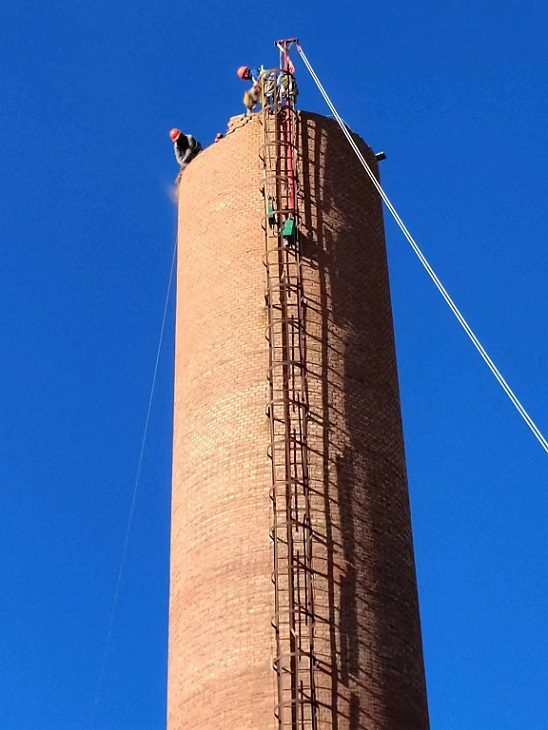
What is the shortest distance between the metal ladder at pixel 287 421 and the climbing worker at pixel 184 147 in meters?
2.23

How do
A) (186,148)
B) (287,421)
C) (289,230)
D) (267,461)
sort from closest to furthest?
(267,461)
(287,421)
(289,230)
(186,148)

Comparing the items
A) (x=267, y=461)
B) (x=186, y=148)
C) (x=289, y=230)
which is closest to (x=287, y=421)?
(x=267, y=461)

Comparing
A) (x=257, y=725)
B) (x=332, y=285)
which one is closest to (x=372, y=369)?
(x=332, y=285)

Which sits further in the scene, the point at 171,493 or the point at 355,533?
the point at 171,493

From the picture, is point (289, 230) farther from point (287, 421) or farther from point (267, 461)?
point (267, 461)

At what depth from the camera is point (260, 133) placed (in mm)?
26328

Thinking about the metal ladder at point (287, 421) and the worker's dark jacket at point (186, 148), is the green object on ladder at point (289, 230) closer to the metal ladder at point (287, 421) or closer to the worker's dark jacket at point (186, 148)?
the metal ladder at point (287, 421)

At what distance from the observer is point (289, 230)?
24750 millimetres

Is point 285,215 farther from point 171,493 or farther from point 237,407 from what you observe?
point 171,493

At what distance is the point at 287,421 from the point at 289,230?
12.2 ft

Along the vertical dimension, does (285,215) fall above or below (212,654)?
above

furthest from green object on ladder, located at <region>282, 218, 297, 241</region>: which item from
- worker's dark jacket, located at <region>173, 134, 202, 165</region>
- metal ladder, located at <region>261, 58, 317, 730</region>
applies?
worker's dark jacket, located at <region>173, 134, 202, 165</region>

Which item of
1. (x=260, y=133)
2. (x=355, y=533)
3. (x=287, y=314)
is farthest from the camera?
(x=260, y=133)

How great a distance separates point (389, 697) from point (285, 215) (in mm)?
8745
